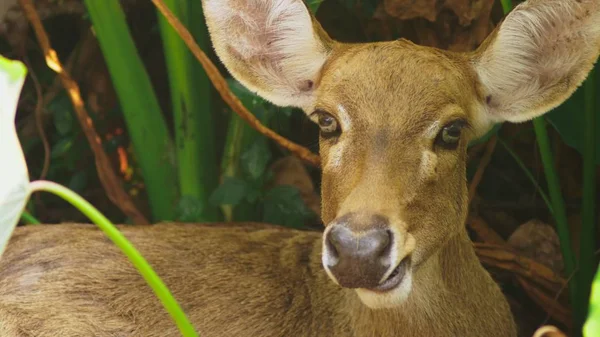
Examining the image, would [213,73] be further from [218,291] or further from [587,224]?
[587,224]

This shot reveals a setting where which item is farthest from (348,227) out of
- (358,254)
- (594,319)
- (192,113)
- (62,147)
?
(62,147)

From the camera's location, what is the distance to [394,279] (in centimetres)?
266

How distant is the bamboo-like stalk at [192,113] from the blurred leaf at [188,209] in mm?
43

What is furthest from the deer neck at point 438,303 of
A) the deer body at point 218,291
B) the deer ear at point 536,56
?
the deer ear at point 536,56

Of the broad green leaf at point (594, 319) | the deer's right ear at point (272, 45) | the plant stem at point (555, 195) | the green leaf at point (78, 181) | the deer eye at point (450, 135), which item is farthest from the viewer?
the green leaf at point (78, 181)

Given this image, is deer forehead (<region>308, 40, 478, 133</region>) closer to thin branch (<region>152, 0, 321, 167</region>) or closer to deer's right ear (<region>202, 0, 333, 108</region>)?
deer's right ear (<region>202, 0, 333, 108</region>)

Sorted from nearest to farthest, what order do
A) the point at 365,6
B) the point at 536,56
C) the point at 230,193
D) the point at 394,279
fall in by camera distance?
the point at 394,279 < the point at 536,56 < the point at 230,193 < the point at 365,6

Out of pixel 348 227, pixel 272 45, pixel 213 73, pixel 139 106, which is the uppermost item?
pixel 272 45

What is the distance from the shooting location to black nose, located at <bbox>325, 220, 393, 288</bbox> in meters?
2.52

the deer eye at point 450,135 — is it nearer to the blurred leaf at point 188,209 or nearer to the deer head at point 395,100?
the deer head at point 395,100

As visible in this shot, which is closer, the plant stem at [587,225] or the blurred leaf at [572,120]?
the plant stem at [587,225]

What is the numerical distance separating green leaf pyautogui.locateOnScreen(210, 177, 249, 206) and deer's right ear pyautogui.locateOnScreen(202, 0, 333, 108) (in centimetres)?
84

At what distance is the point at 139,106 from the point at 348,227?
2164 millimetres

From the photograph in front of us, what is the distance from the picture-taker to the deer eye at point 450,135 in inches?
113
